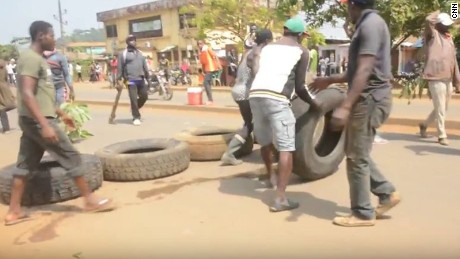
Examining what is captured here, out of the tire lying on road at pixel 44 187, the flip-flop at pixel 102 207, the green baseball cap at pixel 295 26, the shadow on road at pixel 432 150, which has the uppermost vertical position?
the green baseball cap at pixel 295 26

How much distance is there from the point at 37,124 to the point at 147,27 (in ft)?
132

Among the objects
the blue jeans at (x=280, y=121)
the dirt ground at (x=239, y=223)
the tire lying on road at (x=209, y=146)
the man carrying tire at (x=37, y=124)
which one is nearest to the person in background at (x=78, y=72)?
the tire lying on road at (x=209, y=146)

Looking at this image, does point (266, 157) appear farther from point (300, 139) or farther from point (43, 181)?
point (43, 181)

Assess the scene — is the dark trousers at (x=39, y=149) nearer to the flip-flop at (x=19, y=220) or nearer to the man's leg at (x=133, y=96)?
the flip-flop at (x=19, y=220)

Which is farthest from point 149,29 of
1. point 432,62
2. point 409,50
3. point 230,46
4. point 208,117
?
point 432,62

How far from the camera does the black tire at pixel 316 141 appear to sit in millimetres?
4535

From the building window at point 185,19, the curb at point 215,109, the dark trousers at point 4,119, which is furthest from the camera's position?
the building window at point 185,19

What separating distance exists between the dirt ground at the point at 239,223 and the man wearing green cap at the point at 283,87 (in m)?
0.38

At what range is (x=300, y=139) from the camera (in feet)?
14.7

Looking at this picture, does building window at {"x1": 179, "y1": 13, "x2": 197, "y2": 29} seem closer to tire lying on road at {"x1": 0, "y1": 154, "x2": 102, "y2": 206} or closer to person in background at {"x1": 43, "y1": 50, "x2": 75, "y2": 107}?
person in background at {"x1": 43, "y1": 50, "x2": 75, "y2": 107}

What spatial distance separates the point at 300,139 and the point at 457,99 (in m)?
9.71

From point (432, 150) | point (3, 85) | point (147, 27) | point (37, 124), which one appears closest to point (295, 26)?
point (37, 124)

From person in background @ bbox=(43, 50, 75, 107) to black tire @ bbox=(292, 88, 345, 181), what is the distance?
182 inches

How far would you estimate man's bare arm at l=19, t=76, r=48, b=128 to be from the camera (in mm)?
3848
